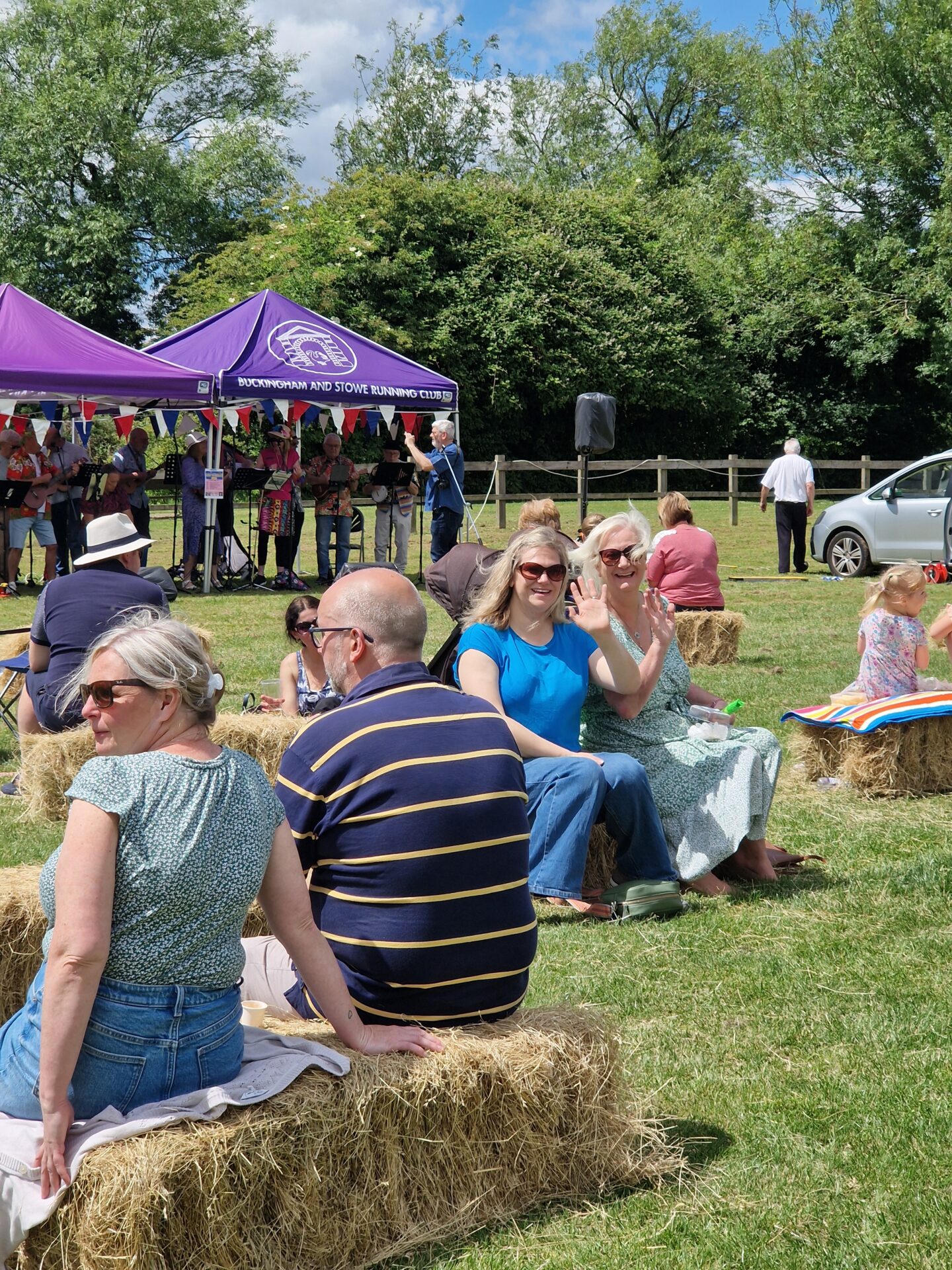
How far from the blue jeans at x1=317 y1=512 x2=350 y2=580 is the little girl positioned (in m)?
10.0

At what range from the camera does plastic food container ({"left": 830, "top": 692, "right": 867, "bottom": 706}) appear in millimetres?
7145

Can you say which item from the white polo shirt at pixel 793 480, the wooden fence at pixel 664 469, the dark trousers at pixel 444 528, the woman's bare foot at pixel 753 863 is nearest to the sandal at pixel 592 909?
the woman's bare foot at pixel 753 863

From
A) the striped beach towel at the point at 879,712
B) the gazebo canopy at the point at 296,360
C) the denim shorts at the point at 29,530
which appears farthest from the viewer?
the denim shorts at the point at 29,530

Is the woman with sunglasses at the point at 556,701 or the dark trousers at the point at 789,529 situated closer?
the woman with sunglasses at the point at 556,701

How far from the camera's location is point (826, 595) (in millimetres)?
15211

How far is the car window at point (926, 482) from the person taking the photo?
54.7 feet

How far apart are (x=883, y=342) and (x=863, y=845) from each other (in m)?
29.4

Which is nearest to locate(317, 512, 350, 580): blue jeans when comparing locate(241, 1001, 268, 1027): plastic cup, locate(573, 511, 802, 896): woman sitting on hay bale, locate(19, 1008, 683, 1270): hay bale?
locate(573, 511, 802, 896): woman sitting on hay bale

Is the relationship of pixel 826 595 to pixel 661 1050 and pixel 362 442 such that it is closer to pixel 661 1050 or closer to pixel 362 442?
pixel 661 1050

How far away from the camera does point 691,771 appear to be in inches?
209

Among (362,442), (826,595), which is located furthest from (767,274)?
(826,595)

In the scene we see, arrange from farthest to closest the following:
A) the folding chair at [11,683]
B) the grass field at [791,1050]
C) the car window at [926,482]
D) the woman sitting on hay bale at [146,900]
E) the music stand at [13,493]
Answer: the car window at [926,482]
the music stand at [13,493]
the folding chair at [11,683]
the grass field at [791,1050]
the woman sitting on hay bale at [146,900]

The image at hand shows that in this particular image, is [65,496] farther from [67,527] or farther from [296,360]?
[296,360]

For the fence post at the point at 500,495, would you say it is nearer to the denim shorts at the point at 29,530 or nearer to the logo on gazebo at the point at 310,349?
the logo on gazebo at the point at 310,349
